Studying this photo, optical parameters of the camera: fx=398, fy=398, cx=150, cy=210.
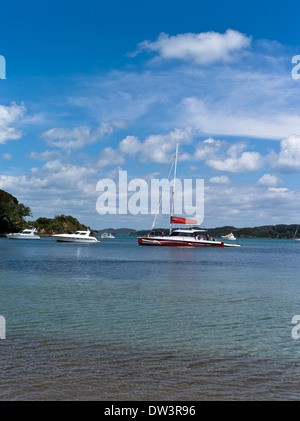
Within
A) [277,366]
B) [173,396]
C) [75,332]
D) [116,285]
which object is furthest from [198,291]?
[173,396]

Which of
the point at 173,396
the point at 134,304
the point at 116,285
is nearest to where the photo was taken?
the point at 173,396

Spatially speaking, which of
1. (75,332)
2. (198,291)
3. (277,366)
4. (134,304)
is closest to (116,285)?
(198,291)

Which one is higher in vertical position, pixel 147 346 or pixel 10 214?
pixel 10 214

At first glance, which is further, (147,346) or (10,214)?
(10,214)

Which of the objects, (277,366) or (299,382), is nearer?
(299,382)

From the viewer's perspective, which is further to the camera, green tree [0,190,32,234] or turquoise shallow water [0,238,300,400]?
green tree [0,190,32,234]

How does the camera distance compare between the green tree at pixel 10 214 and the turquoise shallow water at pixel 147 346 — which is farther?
the green tree at pixel 10 214

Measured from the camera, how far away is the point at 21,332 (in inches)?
605

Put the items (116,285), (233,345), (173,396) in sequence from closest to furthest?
1. (173,396)
2. (233,345)
3. (116,285)

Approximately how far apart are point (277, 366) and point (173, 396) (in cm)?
399

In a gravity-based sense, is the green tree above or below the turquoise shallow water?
above

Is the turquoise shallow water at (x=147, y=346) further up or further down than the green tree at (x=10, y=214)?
further down

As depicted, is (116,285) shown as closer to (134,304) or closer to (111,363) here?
(134,304)
